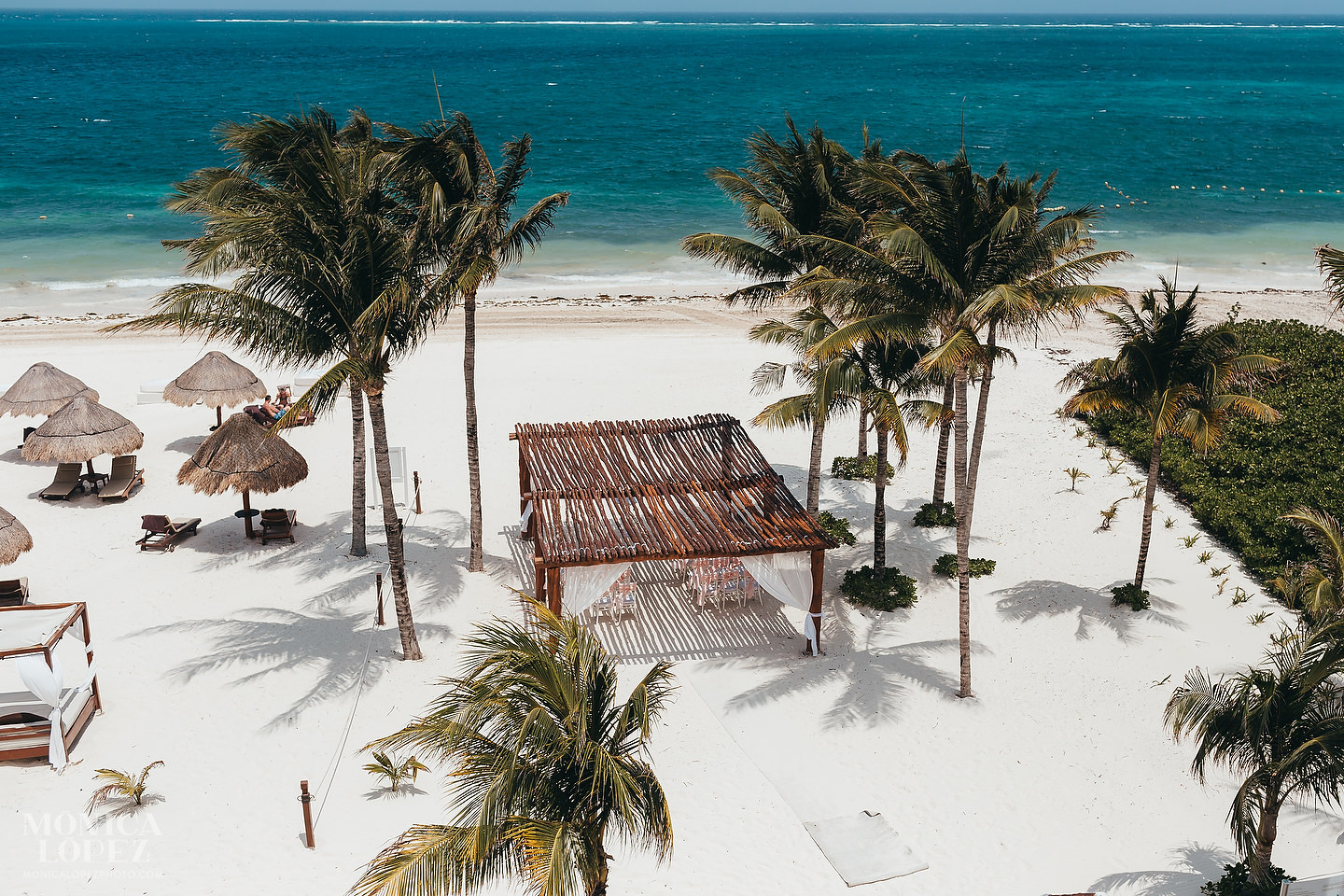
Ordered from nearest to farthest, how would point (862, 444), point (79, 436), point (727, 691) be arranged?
→ point (727, 691) < point (79, 436) < point (862, 444)

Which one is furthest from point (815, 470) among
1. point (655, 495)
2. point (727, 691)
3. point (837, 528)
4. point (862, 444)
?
point (727, 691)

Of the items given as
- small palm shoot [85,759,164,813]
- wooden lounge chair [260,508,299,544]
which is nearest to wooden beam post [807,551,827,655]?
small palm shoot [85,759,164,813]

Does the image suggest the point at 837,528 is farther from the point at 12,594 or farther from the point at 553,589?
the point at 12,594

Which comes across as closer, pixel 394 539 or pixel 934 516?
pixel 394 539

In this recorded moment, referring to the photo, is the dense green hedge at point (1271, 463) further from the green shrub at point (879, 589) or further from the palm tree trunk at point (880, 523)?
the palm tree trunk at point (880, 523)

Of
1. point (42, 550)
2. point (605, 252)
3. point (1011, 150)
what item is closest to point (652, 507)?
point (42, 550)

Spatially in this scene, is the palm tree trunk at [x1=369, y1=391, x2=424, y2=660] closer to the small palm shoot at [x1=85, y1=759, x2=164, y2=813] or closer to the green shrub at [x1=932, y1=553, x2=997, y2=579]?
the small palm shoot at [x1=85, y1=759, x2=164, y2=813]
